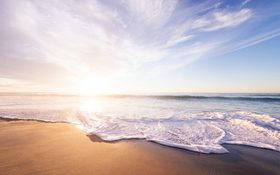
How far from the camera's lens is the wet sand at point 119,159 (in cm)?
321

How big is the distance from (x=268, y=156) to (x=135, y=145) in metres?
3.34

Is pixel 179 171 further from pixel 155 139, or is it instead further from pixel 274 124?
pixel 274 124

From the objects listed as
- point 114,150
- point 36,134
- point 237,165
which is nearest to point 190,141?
point 237,165

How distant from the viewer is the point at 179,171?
3229 mm

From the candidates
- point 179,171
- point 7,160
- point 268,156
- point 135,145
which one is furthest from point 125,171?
point 268,156

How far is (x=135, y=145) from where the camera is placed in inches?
185

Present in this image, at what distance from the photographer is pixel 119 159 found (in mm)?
3740

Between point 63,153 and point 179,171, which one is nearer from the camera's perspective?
point 179,171

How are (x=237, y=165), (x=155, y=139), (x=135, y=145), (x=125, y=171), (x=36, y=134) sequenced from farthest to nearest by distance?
(x=36, y=134) < (x=155, y=139) < (x=135, y=145) < (x=237, y=165) < (x=125, y=171)

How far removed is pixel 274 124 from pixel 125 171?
282 inches

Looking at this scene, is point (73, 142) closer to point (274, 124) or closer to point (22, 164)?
point (22, 164)

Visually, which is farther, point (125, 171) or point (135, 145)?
point (135, 145)

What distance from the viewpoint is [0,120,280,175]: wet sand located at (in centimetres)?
321

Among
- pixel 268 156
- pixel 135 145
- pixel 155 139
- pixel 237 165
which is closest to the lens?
pixel 237 165
